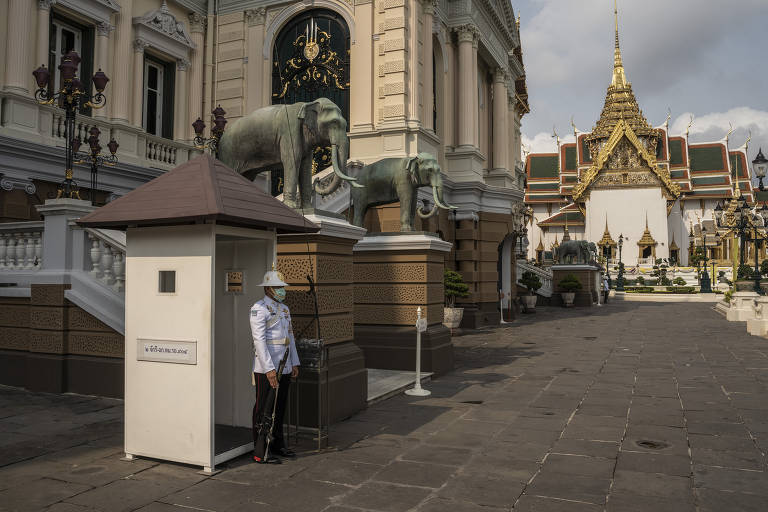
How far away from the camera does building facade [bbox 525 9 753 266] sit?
68.9 meters

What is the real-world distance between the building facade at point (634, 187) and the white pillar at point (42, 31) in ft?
195

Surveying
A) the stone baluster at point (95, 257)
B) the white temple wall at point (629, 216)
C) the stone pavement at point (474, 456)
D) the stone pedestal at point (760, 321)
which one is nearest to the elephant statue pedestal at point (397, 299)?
the stone pavement at point (474, 456)

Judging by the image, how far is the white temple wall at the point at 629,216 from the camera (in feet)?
226

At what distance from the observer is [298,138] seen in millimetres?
8133

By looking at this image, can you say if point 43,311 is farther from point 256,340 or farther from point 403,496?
point 403,496

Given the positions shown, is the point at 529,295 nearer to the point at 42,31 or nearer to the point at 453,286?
the point at 453,286

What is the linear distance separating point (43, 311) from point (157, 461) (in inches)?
182

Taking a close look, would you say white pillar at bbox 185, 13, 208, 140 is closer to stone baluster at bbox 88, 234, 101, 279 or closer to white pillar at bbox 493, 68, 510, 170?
stone baluster at bbox 88, 234, 101, 279

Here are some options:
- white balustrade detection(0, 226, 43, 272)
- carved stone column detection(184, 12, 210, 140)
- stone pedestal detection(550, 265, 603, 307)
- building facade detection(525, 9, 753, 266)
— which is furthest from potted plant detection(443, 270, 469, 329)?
building facade detection(525, 9, 753, 266)

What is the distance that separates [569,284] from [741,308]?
374 inches

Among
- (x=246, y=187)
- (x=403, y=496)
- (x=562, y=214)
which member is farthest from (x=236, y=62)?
(x=562, y=214)

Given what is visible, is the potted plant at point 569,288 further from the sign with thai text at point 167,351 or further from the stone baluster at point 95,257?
the sign with thai text at point 167,351

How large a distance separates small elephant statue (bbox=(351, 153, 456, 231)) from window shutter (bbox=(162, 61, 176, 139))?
10.1 metres

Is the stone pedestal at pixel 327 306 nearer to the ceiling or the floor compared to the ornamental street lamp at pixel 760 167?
nearer to the floor
